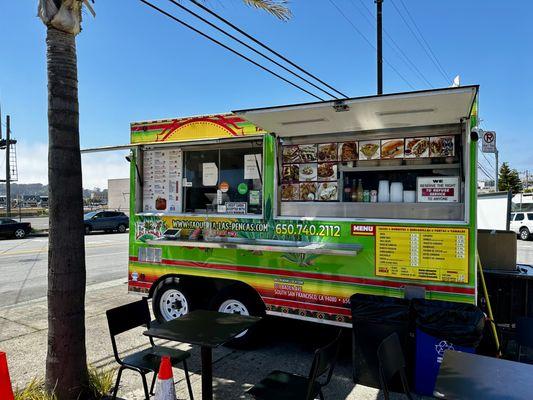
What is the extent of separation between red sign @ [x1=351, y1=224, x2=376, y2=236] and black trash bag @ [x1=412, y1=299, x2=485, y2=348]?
31.9 inches

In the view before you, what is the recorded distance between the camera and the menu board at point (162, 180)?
5.66 meters

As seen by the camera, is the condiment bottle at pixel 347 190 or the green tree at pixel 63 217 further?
the condiment bottle at pixel 347 190

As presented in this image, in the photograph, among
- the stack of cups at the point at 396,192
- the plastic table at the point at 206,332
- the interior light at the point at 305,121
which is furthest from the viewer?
the stack of cups at the point at 396,192

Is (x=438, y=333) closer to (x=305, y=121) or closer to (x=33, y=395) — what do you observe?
(x=305, y=121)

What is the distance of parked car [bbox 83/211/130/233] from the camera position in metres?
24.5

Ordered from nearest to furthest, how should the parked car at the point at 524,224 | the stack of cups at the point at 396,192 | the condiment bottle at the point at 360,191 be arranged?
the stack of cups at the point at 396,192 < the condiment bottle at the point at 360,191 < the parked car at the point at 524,224

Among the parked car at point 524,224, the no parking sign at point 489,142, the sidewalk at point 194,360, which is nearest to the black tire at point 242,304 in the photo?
the sidewalk at point 194,360

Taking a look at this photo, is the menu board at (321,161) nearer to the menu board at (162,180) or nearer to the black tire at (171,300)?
the menu board at (162,180)

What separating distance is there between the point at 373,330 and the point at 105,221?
23.8m

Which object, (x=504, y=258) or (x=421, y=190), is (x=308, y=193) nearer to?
(x=421, y=190)

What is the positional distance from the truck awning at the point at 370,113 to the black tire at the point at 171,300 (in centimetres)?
238

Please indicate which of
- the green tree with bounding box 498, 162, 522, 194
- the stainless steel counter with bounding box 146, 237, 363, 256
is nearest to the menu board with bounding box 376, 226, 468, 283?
the stainless steel counter with bounding box 146, 237, 363, 256

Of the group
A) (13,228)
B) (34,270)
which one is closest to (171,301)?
(34,270)

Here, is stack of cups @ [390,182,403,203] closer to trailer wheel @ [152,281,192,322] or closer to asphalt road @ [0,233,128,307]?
trailer wheel @ [152,281,192,322]
